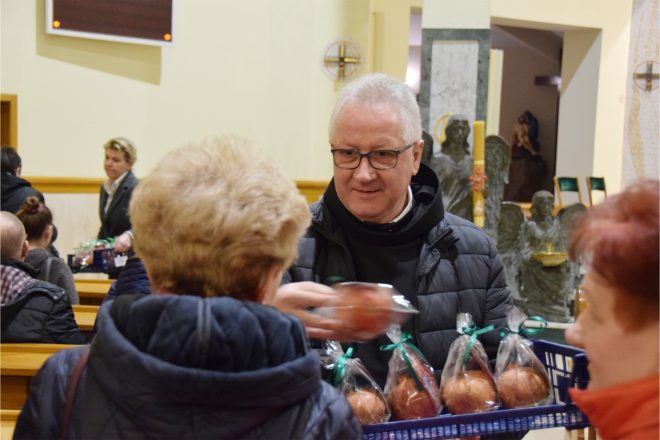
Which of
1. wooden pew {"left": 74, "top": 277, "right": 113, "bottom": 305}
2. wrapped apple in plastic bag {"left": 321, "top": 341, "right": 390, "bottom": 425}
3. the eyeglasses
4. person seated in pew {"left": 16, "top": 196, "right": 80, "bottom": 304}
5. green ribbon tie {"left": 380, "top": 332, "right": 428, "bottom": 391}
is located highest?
the eyeglasses

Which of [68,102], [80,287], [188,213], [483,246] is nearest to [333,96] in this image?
[68,102]

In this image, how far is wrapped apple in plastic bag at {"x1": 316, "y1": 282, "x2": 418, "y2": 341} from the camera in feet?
5.77

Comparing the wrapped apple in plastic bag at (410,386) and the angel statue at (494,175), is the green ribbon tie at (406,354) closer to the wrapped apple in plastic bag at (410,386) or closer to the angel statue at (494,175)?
the wrapped apple in plastic bag at (410,386)

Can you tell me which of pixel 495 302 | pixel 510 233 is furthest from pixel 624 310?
pixel 510 233

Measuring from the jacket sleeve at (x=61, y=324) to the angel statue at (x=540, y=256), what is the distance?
572 cm

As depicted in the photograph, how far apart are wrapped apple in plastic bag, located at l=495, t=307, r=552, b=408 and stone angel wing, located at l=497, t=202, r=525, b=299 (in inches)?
277

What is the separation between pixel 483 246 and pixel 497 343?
0.30m

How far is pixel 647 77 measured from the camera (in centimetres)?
1134

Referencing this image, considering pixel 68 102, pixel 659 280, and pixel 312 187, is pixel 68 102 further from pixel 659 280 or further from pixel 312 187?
pixel 659 280

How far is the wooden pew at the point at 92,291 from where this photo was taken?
647 centimetres

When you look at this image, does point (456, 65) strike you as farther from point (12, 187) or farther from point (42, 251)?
point (42, 251)

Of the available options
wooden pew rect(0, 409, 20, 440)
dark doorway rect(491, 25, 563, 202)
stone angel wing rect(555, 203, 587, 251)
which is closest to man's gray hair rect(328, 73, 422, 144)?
wooden pew rect(0, 409, 20, 440)

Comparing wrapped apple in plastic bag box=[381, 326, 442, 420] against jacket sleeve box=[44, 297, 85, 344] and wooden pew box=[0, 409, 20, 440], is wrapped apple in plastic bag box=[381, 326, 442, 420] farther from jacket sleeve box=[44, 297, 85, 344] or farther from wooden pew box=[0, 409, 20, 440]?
jacket sleeve box=[44, 297, 85, 344]

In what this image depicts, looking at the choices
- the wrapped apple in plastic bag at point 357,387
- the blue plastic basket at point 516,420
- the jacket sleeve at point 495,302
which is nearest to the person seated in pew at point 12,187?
the jacket sleeve at point 495,302
